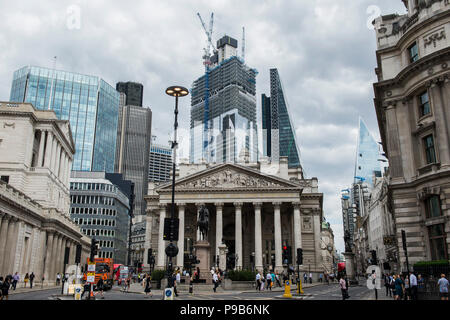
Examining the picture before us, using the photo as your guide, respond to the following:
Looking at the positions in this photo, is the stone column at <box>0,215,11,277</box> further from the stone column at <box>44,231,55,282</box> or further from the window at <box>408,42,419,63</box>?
the window at <box>408,42,419,63</box>

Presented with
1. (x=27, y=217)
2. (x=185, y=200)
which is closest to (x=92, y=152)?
(x=185, y=200)

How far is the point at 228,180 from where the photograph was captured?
67062 millimetres

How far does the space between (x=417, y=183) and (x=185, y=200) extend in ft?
141

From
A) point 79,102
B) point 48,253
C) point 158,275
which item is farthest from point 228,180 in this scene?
point 79,102

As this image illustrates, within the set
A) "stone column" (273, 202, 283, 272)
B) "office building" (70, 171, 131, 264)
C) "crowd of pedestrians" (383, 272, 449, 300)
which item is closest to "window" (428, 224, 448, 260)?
"crowd of pedestrians" (383, 272, 449, 300)

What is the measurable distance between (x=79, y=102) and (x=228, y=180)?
11949 cm

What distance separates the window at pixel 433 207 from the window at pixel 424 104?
22.3ft

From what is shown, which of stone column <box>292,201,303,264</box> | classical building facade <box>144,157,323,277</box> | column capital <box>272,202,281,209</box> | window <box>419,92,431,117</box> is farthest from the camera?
column capital <box>272,202,281,209</box>

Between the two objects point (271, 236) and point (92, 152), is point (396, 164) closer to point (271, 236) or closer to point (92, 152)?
point (271, 236)

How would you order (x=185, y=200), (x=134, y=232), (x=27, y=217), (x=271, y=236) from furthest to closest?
1. (x=134, y=232)
2. (x=271, y=236)
3. (x=185, y=200)
4. (x=27, y=217)

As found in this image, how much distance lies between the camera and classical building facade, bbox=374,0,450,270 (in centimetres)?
2783

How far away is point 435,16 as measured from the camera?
29.9m

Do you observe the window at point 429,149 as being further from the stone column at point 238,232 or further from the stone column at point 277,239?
the stone column at point 238,232

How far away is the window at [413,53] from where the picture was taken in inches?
1254
